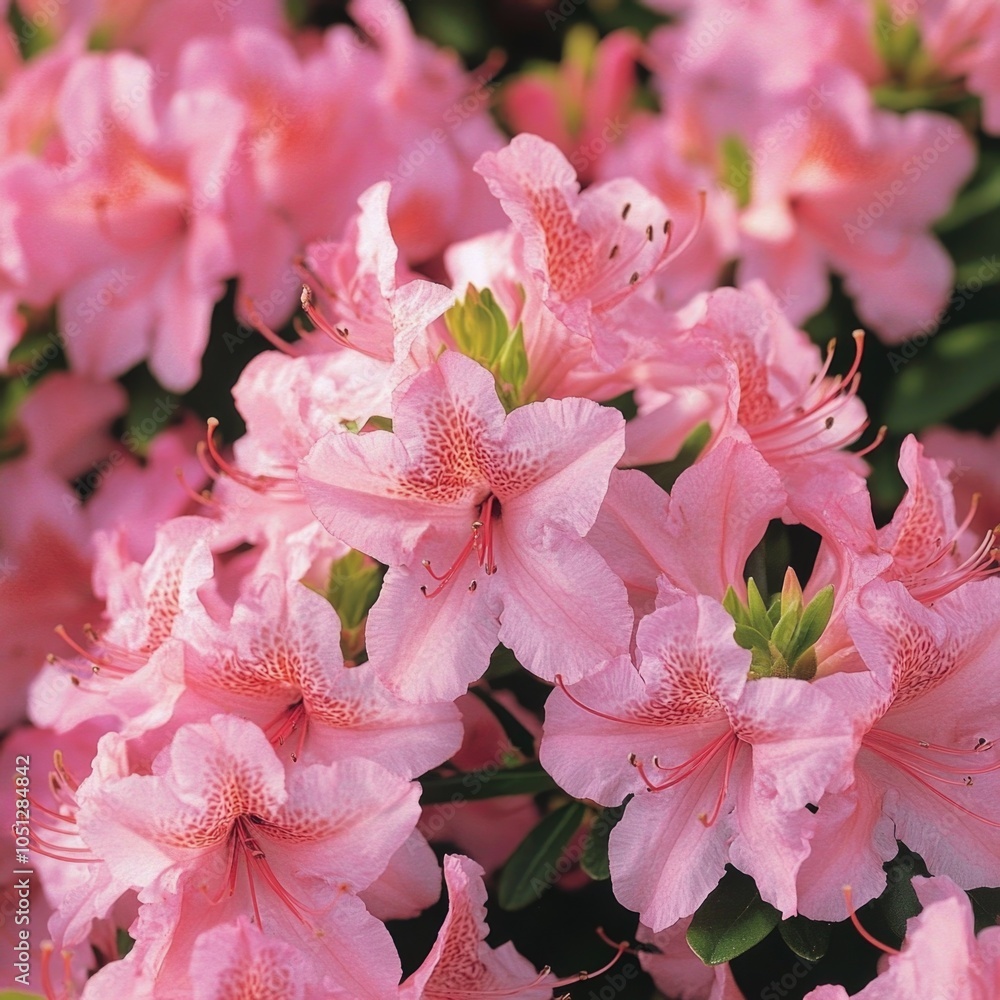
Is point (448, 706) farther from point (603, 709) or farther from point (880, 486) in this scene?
point (880, 486)

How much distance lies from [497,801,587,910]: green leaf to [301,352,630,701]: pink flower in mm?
286

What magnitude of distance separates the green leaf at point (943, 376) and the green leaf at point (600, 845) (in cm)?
68

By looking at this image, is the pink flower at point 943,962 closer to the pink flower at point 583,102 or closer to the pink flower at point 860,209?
the pink flower at point 860,209

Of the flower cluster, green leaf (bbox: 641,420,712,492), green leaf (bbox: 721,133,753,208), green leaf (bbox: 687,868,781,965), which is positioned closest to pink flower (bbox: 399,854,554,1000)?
the flower cluster

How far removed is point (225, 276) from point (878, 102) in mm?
757

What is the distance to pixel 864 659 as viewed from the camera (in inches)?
28.5

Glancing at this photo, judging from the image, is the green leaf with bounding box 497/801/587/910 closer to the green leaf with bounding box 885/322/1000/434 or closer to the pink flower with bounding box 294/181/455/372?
the pink flower with bounding box 294/181/455/372

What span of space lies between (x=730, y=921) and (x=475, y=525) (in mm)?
296

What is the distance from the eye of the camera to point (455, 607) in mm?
778

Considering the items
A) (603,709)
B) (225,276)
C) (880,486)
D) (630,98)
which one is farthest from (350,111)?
(603,709)

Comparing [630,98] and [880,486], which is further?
[630,98]

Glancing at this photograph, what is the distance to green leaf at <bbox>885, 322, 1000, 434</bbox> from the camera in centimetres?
138

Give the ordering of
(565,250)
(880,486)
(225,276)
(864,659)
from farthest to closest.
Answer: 1. (880,486)
2. (225,276)
3. (565,250)
4. (864,659)

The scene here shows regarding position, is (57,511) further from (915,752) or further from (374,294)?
(915,752)
